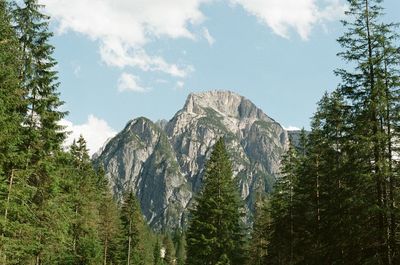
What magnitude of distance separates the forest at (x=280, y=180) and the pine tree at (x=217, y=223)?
10 centimetres

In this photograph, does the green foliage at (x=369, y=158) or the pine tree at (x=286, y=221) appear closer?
the green foliage at (x=369, y=158)

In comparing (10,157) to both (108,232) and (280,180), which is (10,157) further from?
(108,232)

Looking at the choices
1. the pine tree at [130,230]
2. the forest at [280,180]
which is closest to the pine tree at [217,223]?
the forest at [280,180]

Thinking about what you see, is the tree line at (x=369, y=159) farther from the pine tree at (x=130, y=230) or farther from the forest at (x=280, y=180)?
the pine tree at (x=130, y=230)

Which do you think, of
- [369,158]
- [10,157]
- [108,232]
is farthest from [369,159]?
[108,232]

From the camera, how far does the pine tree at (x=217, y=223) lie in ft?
133

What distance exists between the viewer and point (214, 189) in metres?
43.1

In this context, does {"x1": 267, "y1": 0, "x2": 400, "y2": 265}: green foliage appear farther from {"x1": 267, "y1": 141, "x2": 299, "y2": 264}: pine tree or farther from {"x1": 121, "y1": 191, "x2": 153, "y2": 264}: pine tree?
{"x1": 121, "y1": 191, "x2": 153, "y2": 264}: pine tree

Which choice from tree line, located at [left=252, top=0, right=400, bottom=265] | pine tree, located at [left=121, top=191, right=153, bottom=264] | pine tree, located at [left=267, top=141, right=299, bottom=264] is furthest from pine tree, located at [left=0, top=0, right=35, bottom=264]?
pine tree, located at [left=121, top=191, right=153, bottom=264]

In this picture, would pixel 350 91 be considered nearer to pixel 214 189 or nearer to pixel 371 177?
pixel 371 177

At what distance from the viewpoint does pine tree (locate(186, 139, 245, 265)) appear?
40.6 m

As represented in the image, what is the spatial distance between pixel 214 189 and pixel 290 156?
8249 millimetres

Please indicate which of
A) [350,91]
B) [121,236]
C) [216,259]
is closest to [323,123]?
[350,91]

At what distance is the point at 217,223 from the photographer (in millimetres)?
→ 42000
